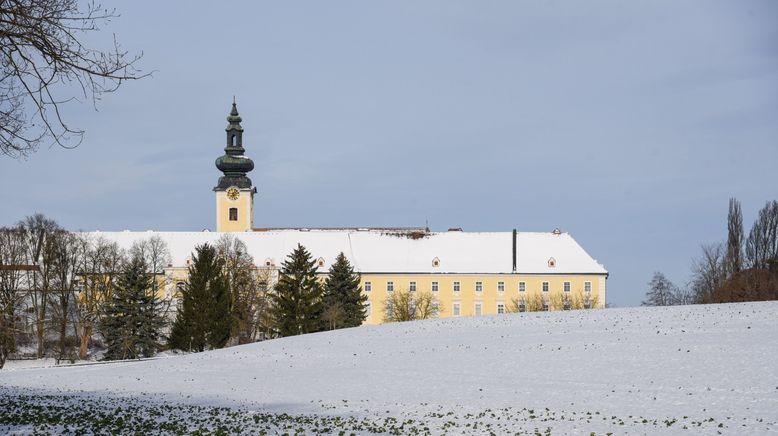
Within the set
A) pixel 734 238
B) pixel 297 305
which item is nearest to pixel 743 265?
pixel 734 238

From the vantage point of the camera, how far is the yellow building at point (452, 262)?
102 meters

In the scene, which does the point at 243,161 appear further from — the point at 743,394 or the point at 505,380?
the point at 743,394

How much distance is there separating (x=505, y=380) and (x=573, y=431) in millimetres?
12001

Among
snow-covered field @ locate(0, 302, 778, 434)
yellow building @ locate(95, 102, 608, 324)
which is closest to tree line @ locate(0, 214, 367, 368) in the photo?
snow-covered field @ locate(0, 302, 778, 434)

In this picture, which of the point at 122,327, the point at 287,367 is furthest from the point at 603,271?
the point at 287,367

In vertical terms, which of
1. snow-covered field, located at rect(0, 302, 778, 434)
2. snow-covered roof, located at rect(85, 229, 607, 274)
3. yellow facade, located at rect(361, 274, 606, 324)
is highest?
snow-covered roof, located at rect(85, 229, 607, 274)

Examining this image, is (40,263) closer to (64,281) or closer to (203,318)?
(64,281)

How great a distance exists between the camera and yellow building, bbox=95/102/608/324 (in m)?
102

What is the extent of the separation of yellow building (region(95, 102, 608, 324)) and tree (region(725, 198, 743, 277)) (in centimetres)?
2005

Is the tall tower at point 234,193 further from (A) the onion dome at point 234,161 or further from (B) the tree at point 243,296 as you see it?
(B) the tree at point 243,296

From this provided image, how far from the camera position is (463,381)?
3366 centimetres

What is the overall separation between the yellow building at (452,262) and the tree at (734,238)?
65.8 feet

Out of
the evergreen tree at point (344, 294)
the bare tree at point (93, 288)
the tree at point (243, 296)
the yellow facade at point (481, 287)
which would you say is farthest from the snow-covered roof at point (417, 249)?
the evergreen tree at point (344, 294)

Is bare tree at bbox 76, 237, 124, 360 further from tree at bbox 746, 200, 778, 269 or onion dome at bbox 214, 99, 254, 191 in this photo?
tree at bbox 746, 200, 778, 269
